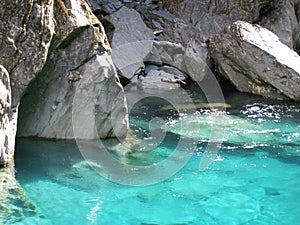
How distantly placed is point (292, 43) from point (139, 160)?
34.4ft

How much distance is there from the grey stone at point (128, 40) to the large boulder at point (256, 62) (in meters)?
2.11

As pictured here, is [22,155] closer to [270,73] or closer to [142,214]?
[142,214]

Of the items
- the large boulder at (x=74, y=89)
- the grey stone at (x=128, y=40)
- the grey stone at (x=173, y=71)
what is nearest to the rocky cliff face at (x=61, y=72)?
the large boulder at (x=74, y=89)

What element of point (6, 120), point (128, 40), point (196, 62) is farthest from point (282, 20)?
Answer: point (6, 120)

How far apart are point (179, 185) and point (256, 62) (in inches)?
253

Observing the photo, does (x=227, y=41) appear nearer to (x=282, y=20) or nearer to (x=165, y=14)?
(x=282, y=20)

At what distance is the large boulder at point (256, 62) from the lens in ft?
36.1

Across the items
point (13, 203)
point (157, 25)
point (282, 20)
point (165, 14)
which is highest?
point (165, 14)

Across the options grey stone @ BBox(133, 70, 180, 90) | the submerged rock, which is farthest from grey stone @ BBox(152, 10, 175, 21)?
the submerged rock

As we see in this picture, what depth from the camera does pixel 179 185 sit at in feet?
19.0

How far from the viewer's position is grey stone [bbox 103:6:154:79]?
12.0m

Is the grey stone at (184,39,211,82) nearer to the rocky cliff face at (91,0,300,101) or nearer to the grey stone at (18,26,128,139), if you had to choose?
the rocky cliff face at (91,0,300,101)

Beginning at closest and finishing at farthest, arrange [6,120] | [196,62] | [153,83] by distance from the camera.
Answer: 1. [6,120]
2. [153,83]
3. [196,62]

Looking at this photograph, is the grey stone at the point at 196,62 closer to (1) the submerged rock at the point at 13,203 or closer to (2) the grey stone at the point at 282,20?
(2) the grey stone at the point at 282,20
